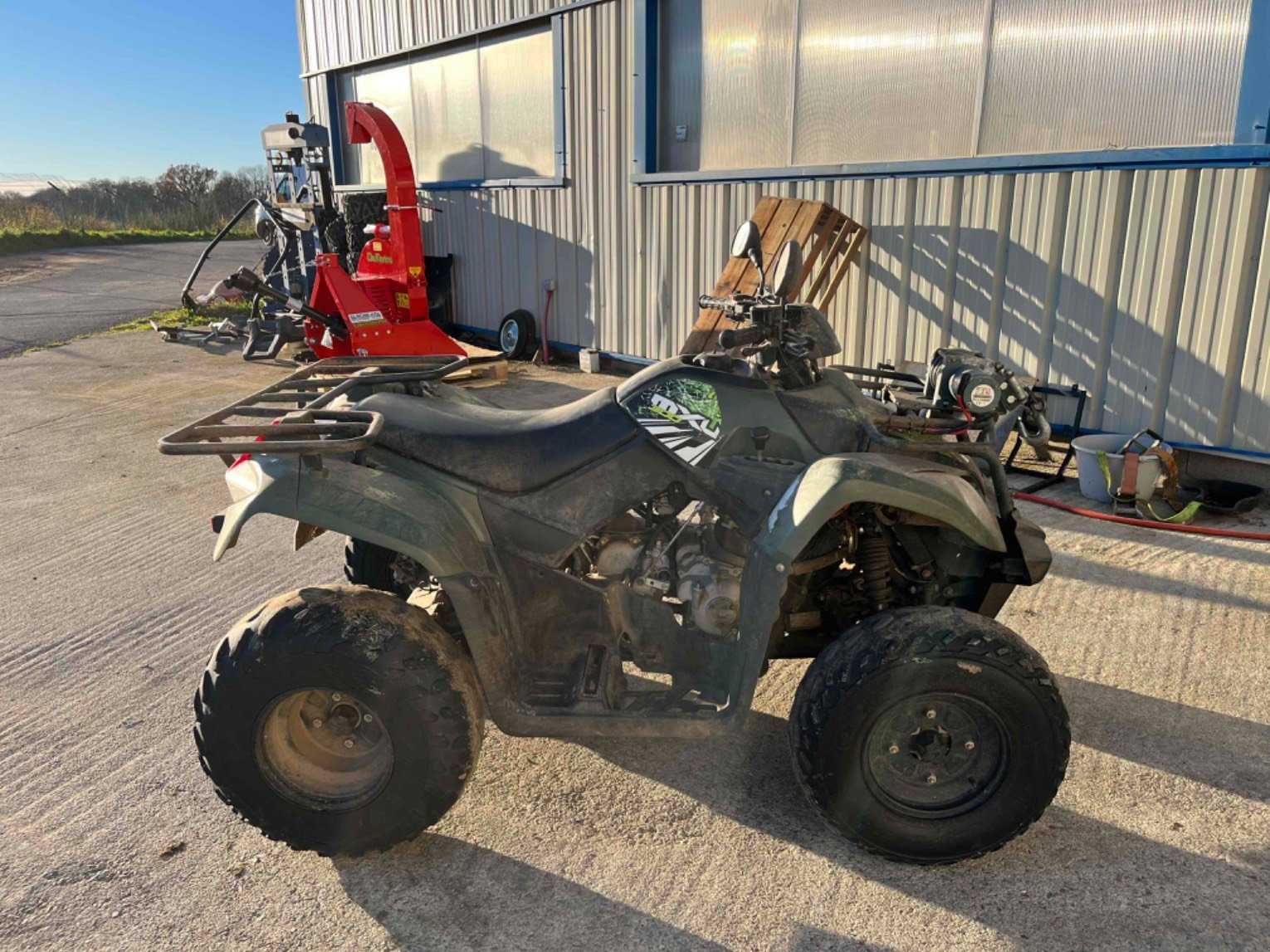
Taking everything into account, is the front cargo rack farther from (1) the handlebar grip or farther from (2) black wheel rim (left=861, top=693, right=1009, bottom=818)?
(2) black wheel rim (left=861, top=693, right=1009, bottom=818)

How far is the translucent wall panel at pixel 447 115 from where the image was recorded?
11.7m

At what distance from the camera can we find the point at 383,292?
31.5 ft

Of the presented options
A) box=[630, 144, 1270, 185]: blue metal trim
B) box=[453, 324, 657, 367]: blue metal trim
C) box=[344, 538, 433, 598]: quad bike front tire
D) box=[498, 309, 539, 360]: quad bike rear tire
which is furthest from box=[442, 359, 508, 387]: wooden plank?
box=[344, 538, 433, 598]: quad bike front tire

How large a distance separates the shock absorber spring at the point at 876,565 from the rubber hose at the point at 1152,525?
2960 millimetres

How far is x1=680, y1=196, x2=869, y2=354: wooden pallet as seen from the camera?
6.88 meters

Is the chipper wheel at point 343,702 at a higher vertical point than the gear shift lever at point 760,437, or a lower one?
lower

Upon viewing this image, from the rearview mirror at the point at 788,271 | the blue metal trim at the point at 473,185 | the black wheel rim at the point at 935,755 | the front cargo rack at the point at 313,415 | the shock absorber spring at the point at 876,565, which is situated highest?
the blue metal trim at the point at 473,185

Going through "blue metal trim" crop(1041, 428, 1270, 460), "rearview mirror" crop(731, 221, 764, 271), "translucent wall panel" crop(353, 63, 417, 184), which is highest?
"translucent wall panel" crop(353, 63, 417, 184)

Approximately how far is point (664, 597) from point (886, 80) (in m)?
5.64

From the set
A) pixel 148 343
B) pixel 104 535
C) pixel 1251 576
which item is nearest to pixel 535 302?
pixel 148 343

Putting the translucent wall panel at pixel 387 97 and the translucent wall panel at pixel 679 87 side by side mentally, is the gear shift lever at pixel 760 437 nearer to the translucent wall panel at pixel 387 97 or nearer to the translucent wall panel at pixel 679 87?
the translucent wall panel at pixel 679 87

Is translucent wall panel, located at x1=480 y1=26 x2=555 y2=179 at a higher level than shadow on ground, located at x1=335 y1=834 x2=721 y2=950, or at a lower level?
higher

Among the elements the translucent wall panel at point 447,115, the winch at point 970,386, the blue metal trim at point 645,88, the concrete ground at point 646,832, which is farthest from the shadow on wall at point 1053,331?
the translucent wall panel at point 447,115

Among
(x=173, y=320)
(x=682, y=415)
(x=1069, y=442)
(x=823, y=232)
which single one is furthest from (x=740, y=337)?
(x=173, y=320)
